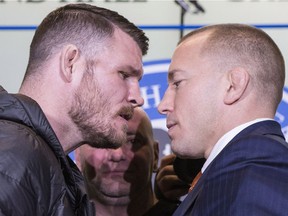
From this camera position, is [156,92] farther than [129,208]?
Yes

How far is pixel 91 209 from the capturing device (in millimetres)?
1281

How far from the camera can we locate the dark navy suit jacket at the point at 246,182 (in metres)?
1.08

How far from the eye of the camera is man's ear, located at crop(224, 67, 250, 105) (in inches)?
53.6

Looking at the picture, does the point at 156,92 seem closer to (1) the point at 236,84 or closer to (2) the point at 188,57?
(2) the point at 188,57

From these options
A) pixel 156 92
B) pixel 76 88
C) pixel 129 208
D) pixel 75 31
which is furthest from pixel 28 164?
pixel 156 92

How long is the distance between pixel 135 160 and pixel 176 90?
52 cm

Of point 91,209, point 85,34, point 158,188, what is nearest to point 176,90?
point 85,34

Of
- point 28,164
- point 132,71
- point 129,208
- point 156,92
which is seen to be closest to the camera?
point 28,164

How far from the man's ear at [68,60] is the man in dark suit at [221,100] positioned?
28cm

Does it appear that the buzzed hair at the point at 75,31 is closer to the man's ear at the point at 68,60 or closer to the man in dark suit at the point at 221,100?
the man's ear at the point at 68,60

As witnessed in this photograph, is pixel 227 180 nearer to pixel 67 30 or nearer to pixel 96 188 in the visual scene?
pixel 67 30

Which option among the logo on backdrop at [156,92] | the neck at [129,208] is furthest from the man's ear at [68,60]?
the logo on backdrop at [156,92]

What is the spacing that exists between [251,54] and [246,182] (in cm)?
42

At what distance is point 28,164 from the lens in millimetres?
1014
